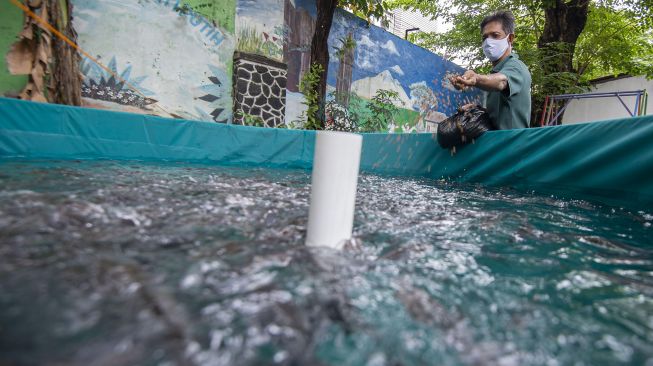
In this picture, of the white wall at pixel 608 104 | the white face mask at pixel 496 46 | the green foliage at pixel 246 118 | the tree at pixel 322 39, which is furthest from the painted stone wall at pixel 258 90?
the white wall at pixel 608 104

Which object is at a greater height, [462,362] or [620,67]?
[620,67]

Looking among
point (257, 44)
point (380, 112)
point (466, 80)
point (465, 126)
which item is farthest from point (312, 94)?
point (466, 80)

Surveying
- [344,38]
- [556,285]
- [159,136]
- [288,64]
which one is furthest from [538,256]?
[344,38]

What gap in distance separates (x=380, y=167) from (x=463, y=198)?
2077mm

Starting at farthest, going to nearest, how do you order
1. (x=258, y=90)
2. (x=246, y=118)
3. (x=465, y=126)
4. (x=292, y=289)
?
(x=258, y=90) < (x=246, y=118) < (x=465, y=126) < (x=292, y=289)

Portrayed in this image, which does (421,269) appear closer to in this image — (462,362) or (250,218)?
(462,362)

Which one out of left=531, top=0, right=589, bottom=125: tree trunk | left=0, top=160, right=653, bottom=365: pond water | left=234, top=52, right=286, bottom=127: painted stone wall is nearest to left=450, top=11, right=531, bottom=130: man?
left=0, top=160, right=653, bottom=365: pond water

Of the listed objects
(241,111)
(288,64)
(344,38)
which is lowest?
(241,111)

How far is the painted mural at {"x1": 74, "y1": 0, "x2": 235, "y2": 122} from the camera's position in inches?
193

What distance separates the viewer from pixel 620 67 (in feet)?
29.3

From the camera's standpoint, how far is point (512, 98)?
10.6 ft

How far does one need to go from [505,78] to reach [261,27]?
488 centimetres

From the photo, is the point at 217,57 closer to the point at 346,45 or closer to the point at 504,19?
the point at 346,45

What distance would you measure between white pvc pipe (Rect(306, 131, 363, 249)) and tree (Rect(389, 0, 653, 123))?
837cm
